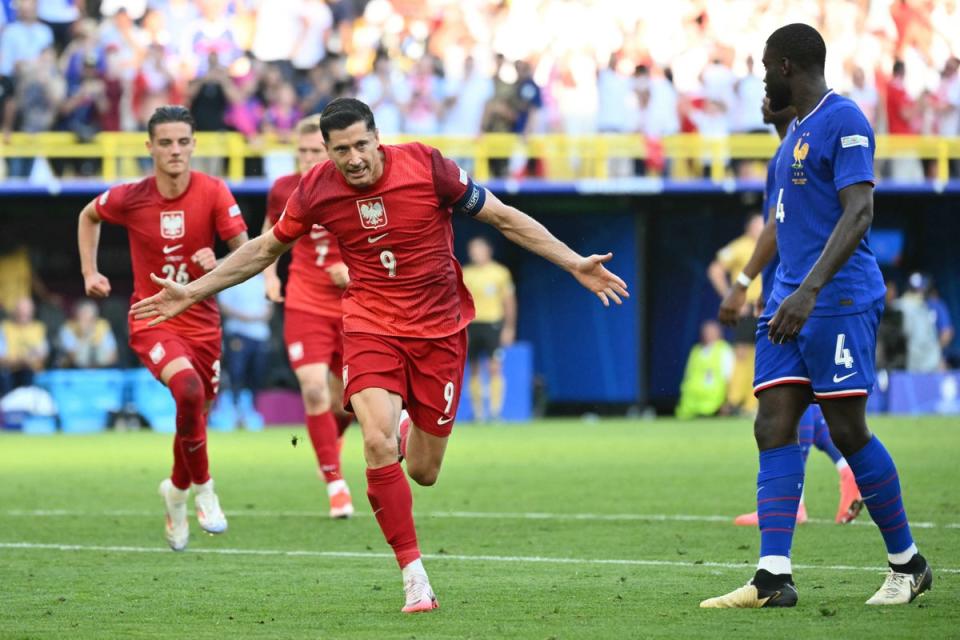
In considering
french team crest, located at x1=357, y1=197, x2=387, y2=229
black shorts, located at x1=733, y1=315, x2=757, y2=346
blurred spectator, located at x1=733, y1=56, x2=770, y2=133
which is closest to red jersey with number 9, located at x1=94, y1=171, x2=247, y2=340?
french team crest, located at x1=357, y1=197, x2=387, y2=229

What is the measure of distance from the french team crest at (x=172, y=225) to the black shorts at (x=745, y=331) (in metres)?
12.1

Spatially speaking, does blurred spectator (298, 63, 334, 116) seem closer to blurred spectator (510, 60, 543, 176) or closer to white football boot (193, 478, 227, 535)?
blurred spectator (510, 60, 543, 176)

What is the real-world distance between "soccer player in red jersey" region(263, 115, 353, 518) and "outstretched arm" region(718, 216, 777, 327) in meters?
3.69

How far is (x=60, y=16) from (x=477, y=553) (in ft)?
53.6

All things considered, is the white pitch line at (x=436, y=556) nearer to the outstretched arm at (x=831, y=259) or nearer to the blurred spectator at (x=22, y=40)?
the outstretched arm at (x=831, y=259)

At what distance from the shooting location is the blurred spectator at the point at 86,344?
24.0 meters

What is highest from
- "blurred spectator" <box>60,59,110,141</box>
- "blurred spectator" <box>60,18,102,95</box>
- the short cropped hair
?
"blurred spectator" <box>60,18,102,95</box>

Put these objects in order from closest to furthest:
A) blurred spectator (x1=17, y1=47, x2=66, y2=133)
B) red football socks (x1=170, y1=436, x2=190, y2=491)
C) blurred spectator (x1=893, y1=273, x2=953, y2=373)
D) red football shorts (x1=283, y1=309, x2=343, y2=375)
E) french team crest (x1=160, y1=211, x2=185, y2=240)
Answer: red football socks (x1=170, y1=436, x2=190, y2=491) → french team crest (x1=160, y1=211, x2=185, y2=240) → red football shorts (x1=283, y1=309, x2=343, y2=375) → blurred spectator (x1=17, y1=47, x2=66, y2=133) → blurred spectator (x1=893, y1=273, x2=953, y2=373)

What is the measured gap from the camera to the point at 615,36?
1008 inches

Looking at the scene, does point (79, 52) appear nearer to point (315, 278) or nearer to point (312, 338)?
point (315, 278)

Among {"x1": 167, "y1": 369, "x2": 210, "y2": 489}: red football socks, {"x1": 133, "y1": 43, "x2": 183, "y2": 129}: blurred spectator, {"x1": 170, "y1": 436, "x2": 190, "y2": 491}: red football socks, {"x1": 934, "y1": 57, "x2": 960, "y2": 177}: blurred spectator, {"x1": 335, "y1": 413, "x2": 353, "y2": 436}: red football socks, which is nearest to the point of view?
{"x1": 167, "y1": 369, "x2": 210, "y2": 489}: red football socks

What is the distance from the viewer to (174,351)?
10.7m

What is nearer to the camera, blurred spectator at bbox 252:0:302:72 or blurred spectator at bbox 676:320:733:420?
blurred spectator at bbox 252:0:302:72

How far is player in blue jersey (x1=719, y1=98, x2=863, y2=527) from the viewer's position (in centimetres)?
911
